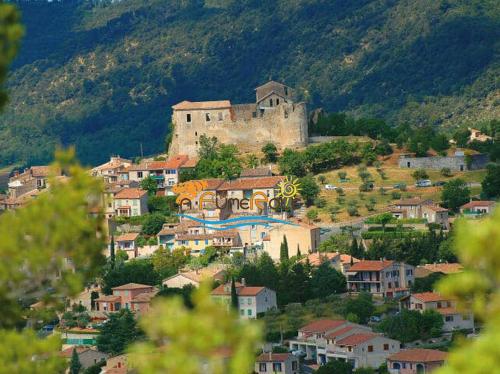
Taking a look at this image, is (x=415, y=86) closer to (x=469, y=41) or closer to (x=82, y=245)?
(x=469, y=41)

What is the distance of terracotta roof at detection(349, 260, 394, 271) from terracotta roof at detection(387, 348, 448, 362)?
326 inches

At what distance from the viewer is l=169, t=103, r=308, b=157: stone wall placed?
245ft

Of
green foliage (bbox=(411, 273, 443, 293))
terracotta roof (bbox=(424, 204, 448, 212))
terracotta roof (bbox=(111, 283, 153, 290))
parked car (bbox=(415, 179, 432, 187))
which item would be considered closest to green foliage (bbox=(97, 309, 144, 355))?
terracotta roof (bbox=(111, 283, 153, 290))

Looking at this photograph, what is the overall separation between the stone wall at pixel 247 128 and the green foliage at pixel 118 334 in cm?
1865

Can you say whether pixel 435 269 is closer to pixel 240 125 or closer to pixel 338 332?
pixel 338 332

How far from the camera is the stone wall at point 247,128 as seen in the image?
7481cm

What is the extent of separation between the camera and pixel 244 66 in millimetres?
148125

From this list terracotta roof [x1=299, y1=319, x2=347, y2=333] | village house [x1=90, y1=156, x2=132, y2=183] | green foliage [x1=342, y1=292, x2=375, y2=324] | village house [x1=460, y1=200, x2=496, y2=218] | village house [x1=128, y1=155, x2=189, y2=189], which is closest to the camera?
terracotta roof [x1=299, y1=319, x2=347, y2=333]

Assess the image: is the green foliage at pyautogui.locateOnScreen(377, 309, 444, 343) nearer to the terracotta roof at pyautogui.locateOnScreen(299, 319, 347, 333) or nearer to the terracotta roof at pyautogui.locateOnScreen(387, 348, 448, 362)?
the terracotta roof at pyautogui.locateOnScreen(299, 319, 347, 333)

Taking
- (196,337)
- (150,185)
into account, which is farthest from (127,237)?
(196,337)

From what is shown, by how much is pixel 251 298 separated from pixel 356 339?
677cm

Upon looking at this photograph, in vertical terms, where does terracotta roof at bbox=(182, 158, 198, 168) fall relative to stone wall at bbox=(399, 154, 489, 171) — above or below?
above

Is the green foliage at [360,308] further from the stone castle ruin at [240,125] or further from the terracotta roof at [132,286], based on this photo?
the stone castle ruin at [240,125]

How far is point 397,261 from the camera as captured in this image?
6097 cm
